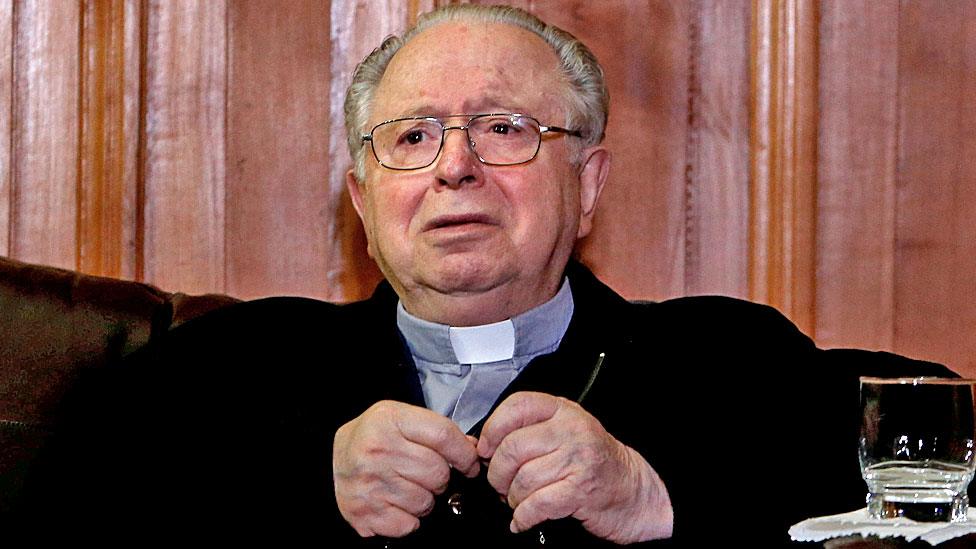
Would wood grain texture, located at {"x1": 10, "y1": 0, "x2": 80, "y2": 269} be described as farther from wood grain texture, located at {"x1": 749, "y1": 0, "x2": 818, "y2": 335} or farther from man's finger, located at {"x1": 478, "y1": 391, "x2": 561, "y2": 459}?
wood grain texture, located at {"x1": 749, "y1": 0, "x2": 818, "y2": 335}

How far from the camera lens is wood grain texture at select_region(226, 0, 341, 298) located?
2.21m

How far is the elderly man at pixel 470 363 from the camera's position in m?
1.53

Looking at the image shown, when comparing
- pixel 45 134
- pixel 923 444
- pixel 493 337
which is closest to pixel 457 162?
pixel 493 337

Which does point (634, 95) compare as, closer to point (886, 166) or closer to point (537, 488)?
point (886, 166)

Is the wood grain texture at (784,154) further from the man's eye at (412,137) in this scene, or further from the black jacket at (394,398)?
the man's eye at (412,137)

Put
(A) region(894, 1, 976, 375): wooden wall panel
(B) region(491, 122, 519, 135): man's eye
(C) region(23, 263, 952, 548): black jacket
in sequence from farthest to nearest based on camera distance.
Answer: (A) region(894, 1, 976, 375): wooden wall panel < (B) region(491, 122, 519, 135): man's eye < (C) region(23, 263, 952, 548): black jacket

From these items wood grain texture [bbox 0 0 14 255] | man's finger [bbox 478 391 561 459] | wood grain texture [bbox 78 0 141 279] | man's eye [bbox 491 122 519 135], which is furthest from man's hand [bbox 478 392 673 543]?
wood grain texture [bbox 0 0 14 255]

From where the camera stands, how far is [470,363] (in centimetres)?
186

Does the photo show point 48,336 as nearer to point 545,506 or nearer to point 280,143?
point 280,143

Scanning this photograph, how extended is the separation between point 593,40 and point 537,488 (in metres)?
1.07

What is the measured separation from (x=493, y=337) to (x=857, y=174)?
2.58 ft

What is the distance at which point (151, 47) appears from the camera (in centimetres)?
223

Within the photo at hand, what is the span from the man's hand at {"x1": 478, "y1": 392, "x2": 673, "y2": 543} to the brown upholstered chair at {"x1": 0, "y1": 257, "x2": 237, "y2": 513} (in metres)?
0.71

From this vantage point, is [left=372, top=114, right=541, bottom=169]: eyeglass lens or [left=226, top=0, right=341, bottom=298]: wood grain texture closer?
[left=372, top=114, right=541, bottom=169]: eyeglass lens
